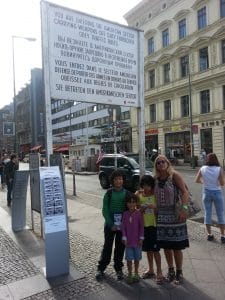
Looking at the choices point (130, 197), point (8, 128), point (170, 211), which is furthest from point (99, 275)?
point (8, 128)

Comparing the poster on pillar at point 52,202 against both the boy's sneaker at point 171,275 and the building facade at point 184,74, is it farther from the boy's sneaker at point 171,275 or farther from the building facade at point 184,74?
the building facade at point 184,74

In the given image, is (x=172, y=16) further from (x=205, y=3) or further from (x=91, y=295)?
(x=91, y=295)

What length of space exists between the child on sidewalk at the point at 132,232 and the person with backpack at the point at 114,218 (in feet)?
0.36

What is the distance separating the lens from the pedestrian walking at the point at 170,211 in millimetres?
4910

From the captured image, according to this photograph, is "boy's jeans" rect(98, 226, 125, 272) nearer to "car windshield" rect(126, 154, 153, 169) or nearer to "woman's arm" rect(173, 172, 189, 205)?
"woman's arm" rect(173, 172, 189, 205)

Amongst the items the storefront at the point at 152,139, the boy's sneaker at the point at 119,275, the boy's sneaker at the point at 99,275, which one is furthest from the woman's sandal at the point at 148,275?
the storefront at the point at 152,139

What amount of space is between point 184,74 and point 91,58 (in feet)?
109

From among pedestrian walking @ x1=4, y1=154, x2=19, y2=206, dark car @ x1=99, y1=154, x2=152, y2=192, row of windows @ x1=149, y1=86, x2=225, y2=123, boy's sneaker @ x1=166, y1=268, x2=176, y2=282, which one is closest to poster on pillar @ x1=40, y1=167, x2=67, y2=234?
boy's sneaker @ x1=166, y1=268, x2=176, y2=282

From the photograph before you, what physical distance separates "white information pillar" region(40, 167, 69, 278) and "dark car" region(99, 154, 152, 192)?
29.2ft

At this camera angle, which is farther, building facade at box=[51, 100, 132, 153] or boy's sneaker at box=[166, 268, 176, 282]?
building facade at box=[51, 100, 132, 153]

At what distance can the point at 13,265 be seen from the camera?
5969 mm

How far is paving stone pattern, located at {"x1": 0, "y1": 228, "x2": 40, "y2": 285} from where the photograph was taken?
545 centimetres

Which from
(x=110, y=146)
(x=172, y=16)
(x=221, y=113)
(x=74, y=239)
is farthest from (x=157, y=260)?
(x=110, y=146)

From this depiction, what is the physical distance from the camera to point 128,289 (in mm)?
4832
